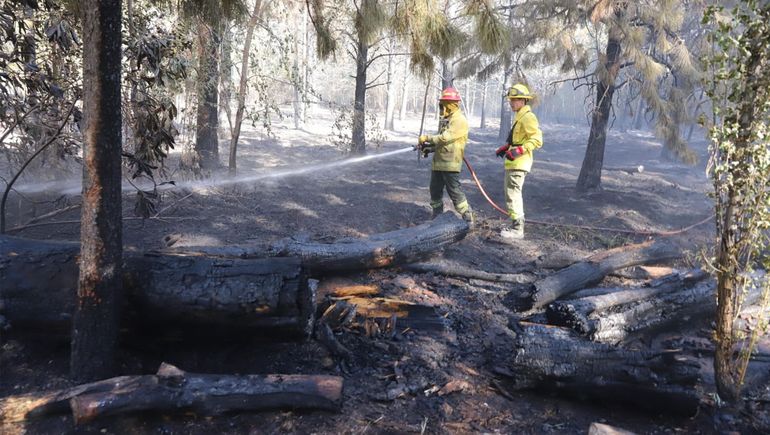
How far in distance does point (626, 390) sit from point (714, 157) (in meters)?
1.57

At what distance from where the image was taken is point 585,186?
10.7 metres

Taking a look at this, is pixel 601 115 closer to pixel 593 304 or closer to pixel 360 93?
pixel 360 93

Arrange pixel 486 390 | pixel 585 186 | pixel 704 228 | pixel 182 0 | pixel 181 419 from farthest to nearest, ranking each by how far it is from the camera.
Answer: pixel 585 186 → pixel 704 228 → pixel 182 0 → pixel 486 390 → pixel 181 419

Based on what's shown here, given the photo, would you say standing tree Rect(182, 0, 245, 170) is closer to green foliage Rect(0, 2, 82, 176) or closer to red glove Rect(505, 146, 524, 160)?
green foliage Rect(0, 2, 82, 176)

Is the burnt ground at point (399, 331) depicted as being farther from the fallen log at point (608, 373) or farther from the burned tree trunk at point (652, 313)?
the burned tree trunk at point (652, 313)

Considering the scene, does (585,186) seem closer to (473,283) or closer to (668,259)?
(668,259)

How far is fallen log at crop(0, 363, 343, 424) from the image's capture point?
257 cm

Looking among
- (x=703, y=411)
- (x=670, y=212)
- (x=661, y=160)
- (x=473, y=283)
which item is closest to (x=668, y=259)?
(x=473, y=283)

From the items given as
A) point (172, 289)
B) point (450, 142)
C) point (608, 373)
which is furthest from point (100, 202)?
point (450, 142)

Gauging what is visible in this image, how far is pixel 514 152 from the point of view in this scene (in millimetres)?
6812

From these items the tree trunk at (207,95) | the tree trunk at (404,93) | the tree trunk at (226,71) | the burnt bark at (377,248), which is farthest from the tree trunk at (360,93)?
the tree trunk at (404,93)

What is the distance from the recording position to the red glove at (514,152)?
679 cm

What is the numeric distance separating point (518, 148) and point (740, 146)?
3988 mm

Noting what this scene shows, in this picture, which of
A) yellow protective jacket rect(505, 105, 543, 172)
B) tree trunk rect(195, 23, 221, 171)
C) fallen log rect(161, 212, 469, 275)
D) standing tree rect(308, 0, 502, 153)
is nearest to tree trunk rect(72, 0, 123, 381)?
fallen log rect(161, 212, 469, 275)
